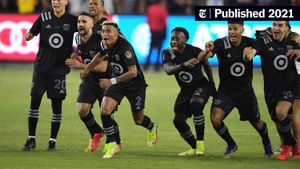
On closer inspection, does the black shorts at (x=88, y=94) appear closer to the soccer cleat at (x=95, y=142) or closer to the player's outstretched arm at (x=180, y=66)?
the soccer cleat at (x=95, y=142)

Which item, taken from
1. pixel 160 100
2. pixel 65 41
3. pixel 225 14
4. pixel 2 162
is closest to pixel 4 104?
pixel 160 100

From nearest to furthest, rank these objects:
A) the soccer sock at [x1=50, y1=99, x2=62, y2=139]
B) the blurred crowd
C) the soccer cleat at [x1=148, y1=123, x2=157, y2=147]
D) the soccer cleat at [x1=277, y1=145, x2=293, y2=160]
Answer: the soccer cleat at [x1=277, y1=145, x2=293, y2=160] → the soccer sock at [x1=50, y1=99, x2=62, y2=139] → the soccer cleat at [x1=148, y1=123, x2=157, y2=147] → the blurred crowd

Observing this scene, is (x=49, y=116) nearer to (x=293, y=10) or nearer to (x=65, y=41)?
(x=65, y=41)

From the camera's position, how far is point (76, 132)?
18734 millimetres

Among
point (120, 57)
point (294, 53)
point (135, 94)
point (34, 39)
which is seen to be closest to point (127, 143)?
point (135, 94)

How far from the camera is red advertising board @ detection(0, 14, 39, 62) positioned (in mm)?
31672

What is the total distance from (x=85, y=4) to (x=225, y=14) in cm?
2216

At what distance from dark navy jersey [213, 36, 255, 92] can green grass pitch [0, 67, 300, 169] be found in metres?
1.19

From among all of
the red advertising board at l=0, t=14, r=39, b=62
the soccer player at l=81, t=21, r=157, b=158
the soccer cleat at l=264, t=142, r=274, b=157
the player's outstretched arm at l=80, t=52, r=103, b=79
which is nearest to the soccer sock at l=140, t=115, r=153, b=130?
the soccer player at l=81, t=21, r=157, b=158

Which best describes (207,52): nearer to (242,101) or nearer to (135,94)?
(242,101)

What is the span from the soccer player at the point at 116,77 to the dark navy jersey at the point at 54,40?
77 cm

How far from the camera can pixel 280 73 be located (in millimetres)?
15188

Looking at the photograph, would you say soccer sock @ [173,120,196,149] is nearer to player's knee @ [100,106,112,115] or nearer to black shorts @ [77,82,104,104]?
player's knee @ [100,106,112,115]

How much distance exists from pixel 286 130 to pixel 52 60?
4.18 meters
